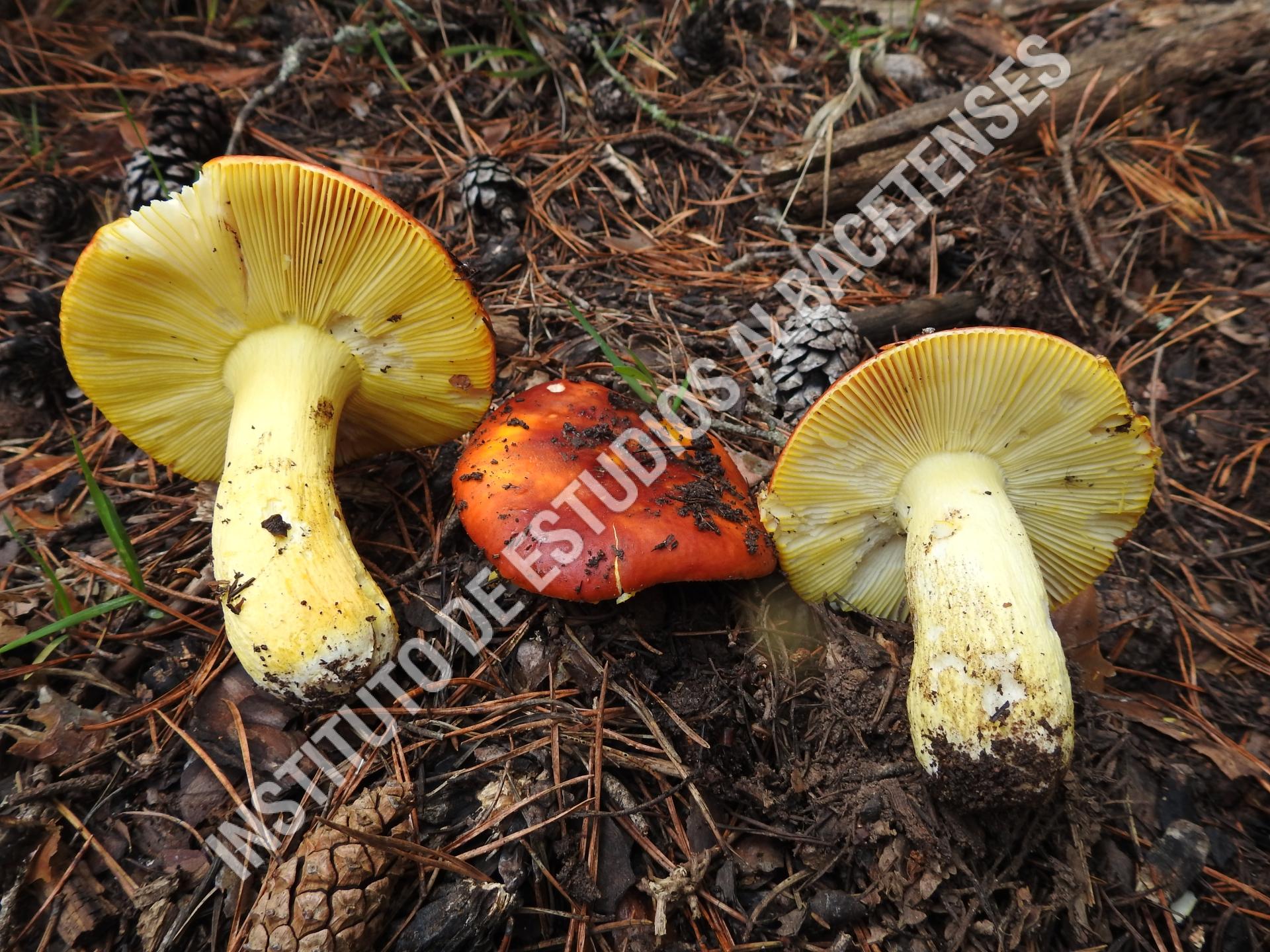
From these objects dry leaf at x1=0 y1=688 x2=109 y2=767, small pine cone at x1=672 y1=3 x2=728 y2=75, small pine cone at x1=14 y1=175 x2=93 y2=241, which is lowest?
small pine cone at x1=672 y1=3 x2=728 y2=75

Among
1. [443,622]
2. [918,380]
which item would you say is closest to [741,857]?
[443,622]

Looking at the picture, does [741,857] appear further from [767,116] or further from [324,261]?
[767,116]

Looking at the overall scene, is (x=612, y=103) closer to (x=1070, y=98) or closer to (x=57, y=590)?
(x=1070, y=98)

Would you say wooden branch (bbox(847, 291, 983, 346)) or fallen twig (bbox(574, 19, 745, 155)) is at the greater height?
fallen twig (bbox(574, 19, 745, 155))

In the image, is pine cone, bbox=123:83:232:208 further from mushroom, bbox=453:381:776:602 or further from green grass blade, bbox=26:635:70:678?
mushroom, bbox=453:381:776:602

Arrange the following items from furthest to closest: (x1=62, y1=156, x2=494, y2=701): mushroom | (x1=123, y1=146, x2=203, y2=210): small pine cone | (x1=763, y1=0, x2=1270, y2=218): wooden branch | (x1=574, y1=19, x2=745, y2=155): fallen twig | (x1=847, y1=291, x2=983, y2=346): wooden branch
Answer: (x1=574, y1=19, x2=745, y2=155): fallen twig, (x1=763, y1=0, x2=1270, y2=218): wooden branch, (x1=123, y1=146, x2=203, y2=210): small pine cone, (x1=847, y1=291, x2=983, y2=346): wooden branch, (x1=62, y1=156, x2=494, y2=701): mushroom

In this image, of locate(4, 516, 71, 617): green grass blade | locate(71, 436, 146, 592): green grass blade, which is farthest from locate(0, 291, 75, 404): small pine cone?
locate(71, 436, 146, 592): green grass blade

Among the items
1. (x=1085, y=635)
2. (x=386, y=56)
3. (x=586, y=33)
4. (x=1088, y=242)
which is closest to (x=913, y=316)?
(x=1088, y=242)
